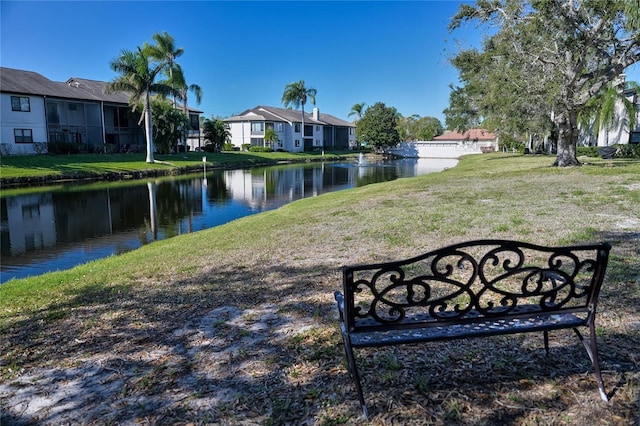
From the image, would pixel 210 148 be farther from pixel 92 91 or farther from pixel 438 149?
pixel 438 149

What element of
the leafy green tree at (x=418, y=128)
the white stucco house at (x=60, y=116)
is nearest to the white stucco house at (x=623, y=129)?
the white stucco house at (x=60, y=116)

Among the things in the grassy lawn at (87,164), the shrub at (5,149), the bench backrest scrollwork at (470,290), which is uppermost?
the shrub at (5,149)

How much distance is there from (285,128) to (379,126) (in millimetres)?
15035

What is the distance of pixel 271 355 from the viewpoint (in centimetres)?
358

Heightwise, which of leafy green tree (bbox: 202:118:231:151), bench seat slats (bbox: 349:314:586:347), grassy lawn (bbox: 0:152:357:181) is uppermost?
leafy green tree (bbox: 202:118:231:151)

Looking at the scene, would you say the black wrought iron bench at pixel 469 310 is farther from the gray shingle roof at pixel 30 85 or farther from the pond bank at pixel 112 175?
the gray shingle roof at pixel 30 85

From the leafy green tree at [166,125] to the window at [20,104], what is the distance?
404 inches

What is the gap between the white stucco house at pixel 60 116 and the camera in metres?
35.9

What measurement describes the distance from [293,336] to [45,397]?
1.90 m

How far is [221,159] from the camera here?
46906mm

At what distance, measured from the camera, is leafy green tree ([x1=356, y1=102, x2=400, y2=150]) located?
70625 millimetres

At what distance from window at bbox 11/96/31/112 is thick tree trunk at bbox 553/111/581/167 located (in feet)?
128

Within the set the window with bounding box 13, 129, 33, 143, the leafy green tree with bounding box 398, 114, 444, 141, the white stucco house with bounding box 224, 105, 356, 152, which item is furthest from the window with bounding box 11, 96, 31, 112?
the leafy green tree with bounding box 398, 114, 444, 141

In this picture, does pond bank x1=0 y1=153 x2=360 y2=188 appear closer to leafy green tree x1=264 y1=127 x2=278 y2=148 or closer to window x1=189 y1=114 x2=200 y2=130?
window x1=189 y1=114 x2=200 y2=130
